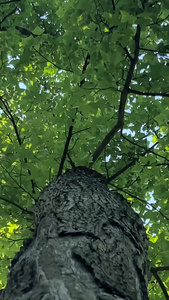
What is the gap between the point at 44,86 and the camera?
5.34 m

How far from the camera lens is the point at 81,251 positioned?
1604 millimetres

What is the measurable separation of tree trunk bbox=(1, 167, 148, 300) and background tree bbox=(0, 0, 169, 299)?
20.5 inches

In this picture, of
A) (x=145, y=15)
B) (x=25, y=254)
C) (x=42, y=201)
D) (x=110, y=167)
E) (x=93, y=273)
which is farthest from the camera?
(x=110, y=167)

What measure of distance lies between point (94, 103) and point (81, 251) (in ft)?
4.19

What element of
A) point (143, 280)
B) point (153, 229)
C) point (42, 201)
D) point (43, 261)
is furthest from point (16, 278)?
point (153, 229)

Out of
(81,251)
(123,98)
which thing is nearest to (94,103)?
(123,98)

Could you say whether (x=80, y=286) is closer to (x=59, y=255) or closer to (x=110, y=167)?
(x=59, y=255)

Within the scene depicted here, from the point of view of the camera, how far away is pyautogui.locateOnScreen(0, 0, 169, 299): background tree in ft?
8.06

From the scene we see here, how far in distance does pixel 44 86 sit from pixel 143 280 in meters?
4.02

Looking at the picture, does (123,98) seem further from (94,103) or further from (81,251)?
(81,251)

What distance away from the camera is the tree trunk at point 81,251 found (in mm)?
1336

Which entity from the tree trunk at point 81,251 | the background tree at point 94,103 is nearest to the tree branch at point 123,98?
the background tree at point 94,103

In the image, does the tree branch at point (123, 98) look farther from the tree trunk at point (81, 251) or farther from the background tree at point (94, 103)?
the tree trunk at point (81, 251)

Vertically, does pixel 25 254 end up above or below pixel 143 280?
above
